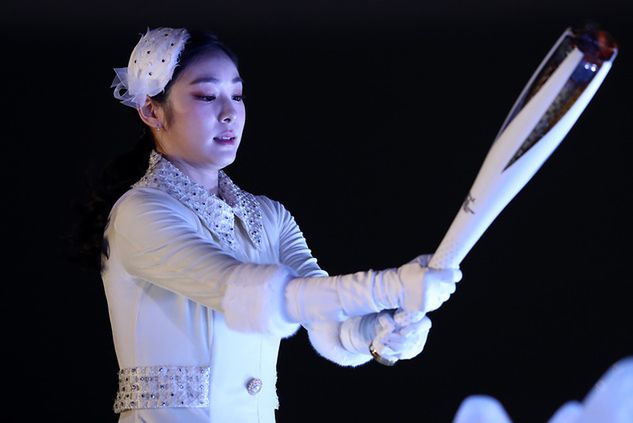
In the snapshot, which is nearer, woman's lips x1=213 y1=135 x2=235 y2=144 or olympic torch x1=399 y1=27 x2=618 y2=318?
olympic torch x1=399 y1=27 x2=618 y2=318

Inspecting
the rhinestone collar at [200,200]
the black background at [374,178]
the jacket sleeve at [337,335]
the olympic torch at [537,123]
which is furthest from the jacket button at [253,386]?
the black background at [374,178]

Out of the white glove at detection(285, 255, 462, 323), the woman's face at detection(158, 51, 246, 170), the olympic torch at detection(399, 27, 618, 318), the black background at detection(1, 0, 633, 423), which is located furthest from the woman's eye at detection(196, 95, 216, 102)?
the black background at detection(1, 0, 633, 423)

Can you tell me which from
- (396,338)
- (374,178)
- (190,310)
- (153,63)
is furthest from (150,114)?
(374,178)

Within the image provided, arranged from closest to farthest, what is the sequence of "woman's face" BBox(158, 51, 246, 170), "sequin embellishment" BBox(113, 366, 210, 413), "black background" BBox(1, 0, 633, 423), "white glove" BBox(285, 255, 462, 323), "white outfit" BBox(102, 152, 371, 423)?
"white glove" BBox(285, 255, 462, 323) < "white outfit" BBox(102, 152, 371, 423) < "sequin embellishment" BBox(113, 366, 210, 413) < "woman's face" BBox(158, 51, 246, 170) < "black background" BBox(1, 0, 633, 423)

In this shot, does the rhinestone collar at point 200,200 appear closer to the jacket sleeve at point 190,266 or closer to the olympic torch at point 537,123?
the jacket sleeve at point 190,266

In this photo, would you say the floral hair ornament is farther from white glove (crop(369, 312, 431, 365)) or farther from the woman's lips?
white glove (crop(369, 312, 431, 365))

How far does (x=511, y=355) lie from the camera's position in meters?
2.73

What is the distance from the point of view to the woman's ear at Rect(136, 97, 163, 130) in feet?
6.27

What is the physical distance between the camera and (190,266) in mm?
1611

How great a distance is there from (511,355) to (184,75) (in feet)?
4.26

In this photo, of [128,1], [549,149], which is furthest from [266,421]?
[128,1]

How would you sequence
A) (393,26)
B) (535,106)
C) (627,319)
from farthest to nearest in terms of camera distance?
(393,26)
(627,319)
(535,106)

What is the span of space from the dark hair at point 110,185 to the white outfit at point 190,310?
8cm

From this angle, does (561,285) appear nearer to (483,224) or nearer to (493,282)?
(493,282)
